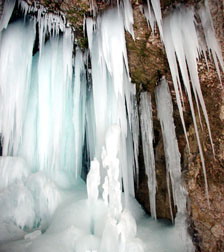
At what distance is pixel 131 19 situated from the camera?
9.83 ft

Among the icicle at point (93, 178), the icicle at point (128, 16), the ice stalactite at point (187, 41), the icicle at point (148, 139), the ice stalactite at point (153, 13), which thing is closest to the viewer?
the ice stalactite at point (153, 13)

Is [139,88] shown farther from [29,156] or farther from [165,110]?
[29,156]

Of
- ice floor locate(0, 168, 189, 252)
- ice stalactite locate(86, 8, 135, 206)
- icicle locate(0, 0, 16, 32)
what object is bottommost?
ice floor locate(0, 168, 189, 252)

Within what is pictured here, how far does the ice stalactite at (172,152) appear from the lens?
3.66 m

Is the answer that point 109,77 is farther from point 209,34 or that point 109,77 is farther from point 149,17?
point 209,34

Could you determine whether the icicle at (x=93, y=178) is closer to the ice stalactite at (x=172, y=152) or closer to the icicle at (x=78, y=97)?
the icicle at (x=78, y=97)

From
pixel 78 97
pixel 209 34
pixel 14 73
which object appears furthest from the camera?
pixel 78 97

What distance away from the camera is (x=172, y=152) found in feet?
Answer: 12.7

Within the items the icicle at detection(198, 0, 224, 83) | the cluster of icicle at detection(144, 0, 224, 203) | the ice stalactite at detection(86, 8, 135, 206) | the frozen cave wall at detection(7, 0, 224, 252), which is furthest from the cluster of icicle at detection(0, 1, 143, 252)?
the icicle at detection(198, 0, 224, 83)

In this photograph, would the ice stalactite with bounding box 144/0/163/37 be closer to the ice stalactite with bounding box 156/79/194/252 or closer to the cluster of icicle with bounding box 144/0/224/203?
the cluster of icicle with bounding box 144/0/224/203

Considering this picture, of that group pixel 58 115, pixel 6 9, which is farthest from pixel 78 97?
pixel 6 9

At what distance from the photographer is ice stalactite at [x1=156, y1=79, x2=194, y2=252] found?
3.66m

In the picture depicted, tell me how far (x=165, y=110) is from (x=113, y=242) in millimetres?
2092

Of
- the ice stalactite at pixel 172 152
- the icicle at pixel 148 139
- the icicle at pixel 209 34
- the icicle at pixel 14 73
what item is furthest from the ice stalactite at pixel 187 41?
the icicle at pixel 14 73
